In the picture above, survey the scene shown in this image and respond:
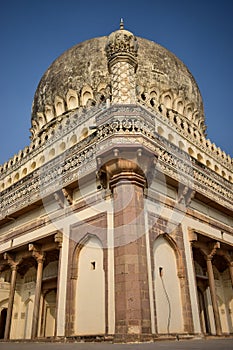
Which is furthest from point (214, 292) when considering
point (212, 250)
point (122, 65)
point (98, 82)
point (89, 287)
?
point (98, 82)

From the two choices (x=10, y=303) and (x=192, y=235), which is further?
(x=10, y=303)

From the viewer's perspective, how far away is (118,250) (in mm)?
6992

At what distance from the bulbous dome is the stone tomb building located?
9.80ft

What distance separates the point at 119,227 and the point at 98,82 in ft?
35.1

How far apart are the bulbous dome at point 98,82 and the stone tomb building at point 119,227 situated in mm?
2987

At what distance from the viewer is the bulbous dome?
644 inches

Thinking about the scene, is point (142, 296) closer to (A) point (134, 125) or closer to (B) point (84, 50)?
(A) point (134, 125)

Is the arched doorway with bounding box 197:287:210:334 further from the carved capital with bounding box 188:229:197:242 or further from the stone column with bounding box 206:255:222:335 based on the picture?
the carved capital with bounding box 188:229:197:242

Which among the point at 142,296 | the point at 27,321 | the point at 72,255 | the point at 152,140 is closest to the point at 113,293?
the point at 142,296

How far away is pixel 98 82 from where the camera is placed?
639 inches

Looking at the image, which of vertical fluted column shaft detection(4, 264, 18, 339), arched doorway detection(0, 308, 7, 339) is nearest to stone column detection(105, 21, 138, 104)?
vertical fluted column shaft detection(4, 264, 18, 339)

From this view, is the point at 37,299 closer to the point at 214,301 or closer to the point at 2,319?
the point at 2,319

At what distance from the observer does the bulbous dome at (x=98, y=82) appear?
16.4 metres

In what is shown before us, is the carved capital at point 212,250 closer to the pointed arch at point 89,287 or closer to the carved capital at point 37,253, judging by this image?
the pointed arch at point 89,287
